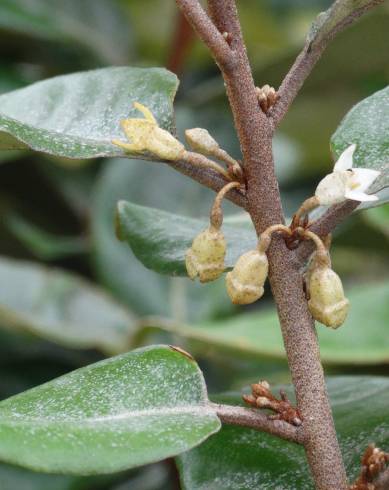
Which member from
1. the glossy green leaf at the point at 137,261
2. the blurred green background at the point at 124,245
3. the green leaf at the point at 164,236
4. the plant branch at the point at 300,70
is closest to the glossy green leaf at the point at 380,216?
the blurred green background at the point at 124,245

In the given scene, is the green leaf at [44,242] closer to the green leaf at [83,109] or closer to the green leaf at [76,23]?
the green leaf at [76,23]

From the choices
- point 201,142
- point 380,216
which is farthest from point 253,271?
point 380,216

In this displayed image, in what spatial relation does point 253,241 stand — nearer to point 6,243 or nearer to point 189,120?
point 189,120

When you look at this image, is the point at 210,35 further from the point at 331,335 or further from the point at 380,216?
the point at 380,216

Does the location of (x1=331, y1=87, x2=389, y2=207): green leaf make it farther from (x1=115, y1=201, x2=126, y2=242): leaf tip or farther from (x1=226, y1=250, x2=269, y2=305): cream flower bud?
(x1=115, y1=201, x2=126, y2=242): leaf tip

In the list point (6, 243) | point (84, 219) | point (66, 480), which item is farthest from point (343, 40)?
point (66, 480)
